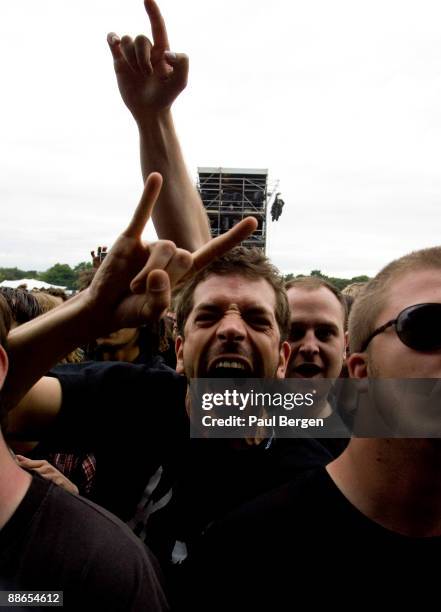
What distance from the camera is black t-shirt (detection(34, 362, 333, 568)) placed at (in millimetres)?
1506

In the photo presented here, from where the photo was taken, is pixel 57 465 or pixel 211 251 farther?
pixel 57 465

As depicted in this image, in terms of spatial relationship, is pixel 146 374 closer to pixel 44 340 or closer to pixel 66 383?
pixel 66 383

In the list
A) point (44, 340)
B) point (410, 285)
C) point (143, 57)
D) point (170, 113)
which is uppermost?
point (143, 57)

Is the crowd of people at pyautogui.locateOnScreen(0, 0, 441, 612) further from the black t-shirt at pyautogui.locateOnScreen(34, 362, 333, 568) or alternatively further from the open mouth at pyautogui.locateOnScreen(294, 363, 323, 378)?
the open mouth at pyautogui.locateOnScreen(294, 363, 323, 378)

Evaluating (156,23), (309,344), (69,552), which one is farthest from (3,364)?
(309,344)

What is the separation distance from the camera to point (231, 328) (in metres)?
1.88

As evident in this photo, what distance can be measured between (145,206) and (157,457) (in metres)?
0.74

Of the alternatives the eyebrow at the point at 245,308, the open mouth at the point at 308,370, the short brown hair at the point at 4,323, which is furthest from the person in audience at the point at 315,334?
the short brown hair at the point at 4,323

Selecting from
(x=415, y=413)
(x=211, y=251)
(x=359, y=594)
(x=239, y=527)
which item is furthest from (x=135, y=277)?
(x=359, y=594)

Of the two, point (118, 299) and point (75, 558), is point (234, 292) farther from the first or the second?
point (75, 558)

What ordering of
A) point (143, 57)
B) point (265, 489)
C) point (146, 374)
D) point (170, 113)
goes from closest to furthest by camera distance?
point (265, 489)
point (143, 57)
point (170, 113)
point (146, 374)

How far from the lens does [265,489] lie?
4.90ft

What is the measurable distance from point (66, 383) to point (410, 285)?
1.07 m

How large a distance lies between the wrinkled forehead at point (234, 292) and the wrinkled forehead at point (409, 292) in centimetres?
65
